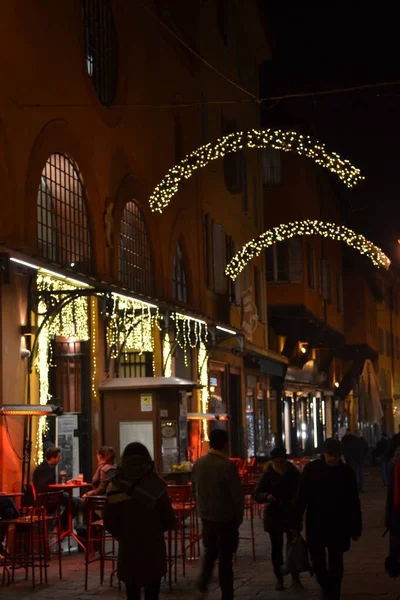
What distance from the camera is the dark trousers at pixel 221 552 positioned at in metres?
10.9

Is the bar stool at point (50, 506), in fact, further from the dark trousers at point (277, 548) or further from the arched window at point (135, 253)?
the arched window at point (135, 253)

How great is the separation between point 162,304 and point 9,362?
Result: 4.71 meters

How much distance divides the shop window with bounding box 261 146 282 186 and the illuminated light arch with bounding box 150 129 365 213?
1400 cm

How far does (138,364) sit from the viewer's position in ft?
80.5

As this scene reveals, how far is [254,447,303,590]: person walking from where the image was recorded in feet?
42.2

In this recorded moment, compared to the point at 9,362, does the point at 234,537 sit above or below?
below

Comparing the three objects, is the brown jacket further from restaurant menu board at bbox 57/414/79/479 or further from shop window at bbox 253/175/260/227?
shop window at bbox 253/175/260/227

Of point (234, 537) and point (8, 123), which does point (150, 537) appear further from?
point (8, 123)

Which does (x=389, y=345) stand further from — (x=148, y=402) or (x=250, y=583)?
(x=250, y=583)

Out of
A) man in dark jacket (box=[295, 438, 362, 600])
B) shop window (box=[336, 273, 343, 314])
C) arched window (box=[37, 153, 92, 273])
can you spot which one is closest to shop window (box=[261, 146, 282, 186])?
shop window (box=[336, 273, 343, 314])

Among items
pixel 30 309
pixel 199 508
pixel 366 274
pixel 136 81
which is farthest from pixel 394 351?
pixel 199 508

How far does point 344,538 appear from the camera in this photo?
10727mm

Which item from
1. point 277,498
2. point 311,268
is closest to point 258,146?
point 277,498

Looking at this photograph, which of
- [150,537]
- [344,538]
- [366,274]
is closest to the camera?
[150,537]
